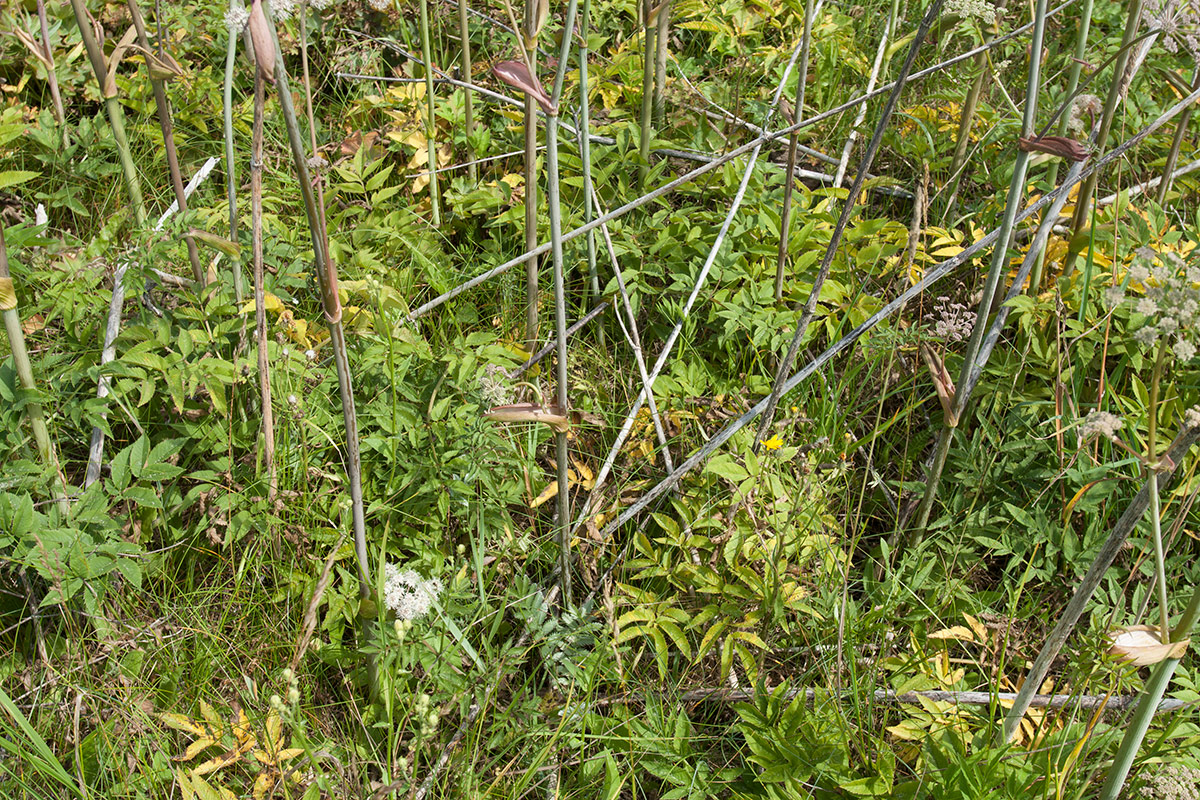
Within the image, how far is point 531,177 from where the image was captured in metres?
1.89

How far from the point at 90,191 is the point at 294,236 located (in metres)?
0.93

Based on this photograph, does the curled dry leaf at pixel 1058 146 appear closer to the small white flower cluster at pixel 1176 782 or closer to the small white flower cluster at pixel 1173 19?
the small white flower cluster at pixel 1173 19

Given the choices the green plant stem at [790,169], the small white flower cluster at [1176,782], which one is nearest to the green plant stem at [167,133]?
the green plant stem at [790,169]

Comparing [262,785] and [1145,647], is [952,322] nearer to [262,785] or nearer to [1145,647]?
[1145,647]

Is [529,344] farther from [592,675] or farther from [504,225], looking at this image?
[592,675]

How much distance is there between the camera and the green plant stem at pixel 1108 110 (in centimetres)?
192

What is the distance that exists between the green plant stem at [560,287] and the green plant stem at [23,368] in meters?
1.00

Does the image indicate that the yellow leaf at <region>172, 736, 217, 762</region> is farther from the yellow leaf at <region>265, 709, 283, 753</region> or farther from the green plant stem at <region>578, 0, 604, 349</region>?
the green plant stem at <region>578, 0, 604, 349</region>

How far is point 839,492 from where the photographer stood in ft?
7.13

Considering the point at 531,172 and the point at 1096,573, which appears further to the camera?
the point at 531,172

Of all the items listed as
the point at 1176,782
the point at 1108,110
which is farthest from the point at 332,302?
the point at 1108,110

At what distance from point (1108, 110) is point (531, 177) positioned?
1.27m

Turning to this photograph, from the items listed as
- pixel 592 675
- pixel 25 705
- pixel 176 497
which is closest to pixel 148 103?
pixel 176 497

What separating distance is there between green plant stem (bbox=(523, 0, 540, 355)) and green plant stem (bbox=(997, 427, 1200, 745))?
110cm
